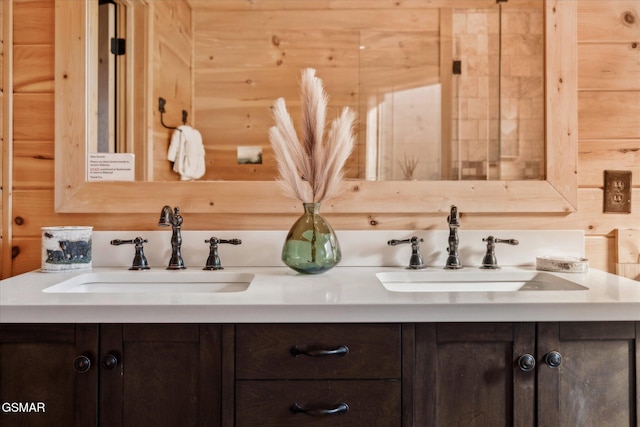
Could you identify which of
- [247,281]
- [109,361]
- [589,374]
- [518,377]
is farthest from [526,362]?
[109,361]

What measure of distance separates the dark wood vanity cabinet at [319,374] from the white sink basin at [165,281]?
0.39m

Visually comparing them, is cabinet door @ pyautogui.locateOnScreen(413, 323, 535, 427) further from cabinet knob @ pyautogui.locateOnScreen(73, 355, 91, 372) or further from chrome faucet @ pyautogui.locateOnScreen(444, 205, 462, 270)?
cabinet knob @ pyautogui.locateOnScreen(73, 355, 91, 372)

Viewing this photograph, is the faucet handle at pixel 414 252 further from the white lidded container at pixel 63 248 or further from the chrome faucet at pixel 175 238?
the white lidded container at pixel 63 248

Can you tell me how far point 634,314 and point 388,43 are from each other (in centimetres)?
106

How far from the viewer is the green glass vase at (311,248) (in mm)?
1321

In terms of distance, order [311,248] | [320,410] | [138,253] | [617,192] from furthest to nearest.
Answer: [617,192], [138,253], [311,248], [320,410]

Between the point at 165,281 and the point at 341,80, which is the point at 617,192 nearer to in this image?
the point at 341,80

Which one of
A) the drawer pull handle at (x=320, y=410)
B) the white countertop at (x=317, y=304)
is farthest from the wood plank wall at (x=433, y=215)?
the drawer pull handle at (x=320, y=410)

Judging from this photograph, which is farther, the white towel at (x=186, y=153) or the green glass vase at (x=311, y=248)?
the white towel at (x=186, y=153)

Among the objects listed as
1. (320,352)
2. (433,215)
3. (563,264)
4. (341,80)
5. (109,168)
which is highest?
(341,80)

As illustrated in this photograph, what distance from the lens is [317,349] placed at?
99 centimetres

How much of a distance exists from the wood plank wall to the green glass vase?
210 mm

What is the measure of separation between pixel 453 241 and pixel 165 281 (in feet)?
2.79

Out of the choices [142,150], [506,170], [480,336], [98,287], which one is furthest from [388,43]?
[98,287]
